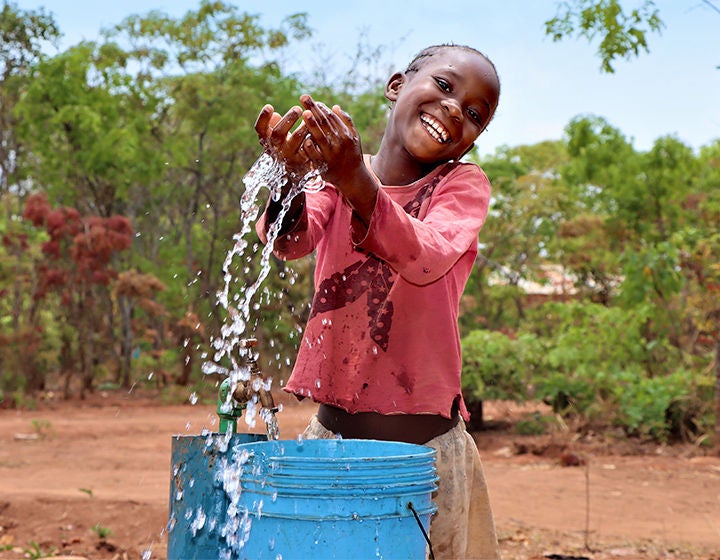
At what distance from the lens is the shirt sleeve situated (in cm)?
149

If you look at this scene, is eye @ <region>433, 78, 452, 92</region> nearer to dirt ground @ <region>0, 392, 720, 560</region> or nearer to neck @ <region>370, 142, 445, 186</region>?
neck @ <region>370, 142, 445, 186</region>

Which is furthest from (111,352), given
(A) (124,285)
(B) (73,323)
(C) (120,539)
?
(C) (120,539)

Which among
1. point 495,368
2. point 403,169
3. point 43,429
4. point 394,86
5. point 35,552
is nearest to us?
point 403,169

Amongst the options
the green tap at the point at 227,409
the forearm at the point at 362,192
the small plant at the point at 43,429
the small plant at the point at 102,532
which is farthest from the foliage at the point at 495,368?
the forearm at the point at 362,192

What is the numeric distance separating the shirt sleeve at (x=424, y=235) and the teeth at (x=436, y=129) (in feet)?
0.63

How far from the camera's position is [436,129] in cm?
200

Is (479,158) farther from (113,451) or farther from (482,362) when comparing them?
(113,451)

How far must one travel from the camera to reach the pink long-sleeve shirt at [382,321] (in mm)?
1964

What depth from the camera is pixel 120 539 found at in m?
4.32

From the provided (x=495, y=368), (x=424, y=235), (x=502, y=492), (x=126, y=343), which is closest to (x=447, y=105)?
(x=424, y=235)

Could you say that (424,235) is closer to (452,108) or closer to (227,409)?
(452,108)

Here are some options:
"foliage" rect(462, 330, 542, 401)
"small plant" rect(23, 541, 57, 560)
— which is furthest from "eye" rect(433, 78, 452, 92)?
"foliage" rect(462, 330, 542, 401)

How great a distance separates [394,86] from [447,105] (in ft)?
1.07

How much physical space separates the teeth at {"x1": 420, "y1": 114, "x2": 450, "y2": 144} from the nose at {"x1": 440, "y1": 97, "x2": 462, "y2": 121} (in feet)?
0.14
